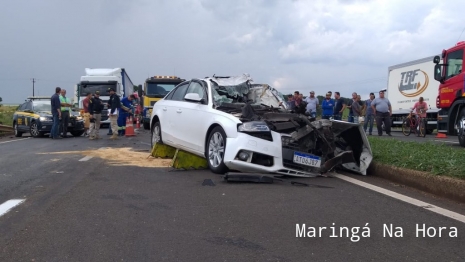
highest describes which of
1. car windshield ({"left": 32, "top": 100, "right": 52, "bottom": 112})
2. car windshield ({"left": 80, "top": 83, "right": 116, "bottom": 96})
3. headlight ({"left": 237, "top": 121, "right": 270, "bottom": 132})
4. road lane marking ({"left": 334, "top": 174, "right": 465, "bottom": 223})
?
car windshield ({"left": 80, "top": 83, "right": 116, "bottom": 96})

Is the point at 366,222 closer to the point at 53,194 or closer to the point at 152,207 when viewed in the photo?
the point at 152,207

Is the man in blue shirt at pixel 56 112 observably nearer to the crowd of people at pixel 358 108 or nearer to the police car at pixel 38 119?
the police car at pixel 38 119

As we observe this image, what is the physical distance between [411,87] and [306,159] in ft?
65.8

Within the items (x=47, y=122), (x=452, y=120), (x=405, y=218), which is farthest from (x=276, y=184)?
(x=47, y=122)

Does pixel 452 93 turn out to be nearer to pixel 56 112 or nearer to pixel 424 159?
Result: pixel 424 159

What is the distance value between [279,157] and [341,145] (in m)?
1.48

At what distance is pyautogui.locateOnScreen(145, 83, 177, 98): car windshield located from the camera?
25266 mm

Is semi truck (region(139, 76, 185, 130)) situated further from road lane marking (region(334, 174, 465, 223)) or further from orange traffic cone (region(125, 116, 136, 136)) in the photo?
road lane marking (region(334, 174, 465, 223))

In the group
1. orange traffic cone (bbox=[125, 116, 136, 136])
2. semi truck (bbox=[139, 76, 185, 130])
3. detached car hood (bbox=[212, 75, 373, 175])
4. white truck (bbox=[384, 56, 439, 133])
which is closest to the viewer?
detached car hood (bbox=[212, 75, 373, 175])

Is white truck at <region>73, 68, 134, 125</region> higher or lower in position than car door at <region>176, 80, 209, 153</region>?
higher

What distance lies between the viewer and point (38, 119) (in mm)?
18562

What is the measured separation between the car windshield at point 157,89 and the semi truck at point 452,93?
14340 millimetres

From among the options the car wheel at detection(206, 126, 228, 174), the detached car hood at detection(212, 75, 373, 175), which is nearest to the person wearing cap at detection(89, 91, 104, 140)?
the detached car hood at detection(212, 75, 373, 175)

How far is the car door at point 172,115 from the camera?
371 inches
